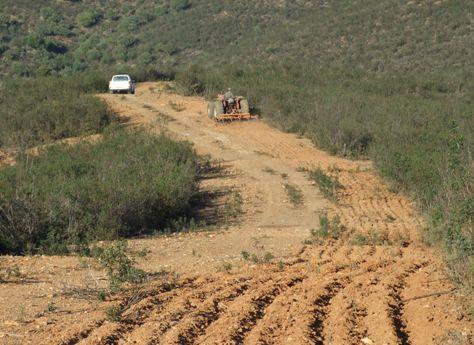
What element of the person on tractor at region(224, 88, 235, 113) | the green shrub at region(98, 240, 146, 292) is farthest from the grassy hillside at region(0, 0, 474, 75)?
the green shrub at region(98, 240, 146, 292)

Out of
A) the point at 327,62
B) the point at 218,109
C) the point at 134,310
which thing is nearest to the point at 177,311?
the point at 134,310

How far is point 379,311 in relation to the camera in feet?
24.0

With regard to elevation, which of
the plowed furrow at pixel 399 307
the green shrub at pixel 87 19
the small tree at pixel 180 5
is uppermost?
the small tree at pixel 180 5

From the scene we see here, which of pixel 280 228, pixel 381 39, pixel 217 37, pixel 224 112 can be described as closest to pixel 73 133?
pixel 224 112

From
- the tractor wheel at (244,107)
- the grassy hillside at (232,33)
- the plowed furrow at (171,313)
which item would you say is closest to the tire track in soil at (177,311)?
the plowed furrow at (171,313)

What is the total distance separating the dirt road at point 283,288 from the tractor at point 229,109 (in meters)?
11.1

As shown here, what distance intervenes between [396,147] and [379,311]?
1300cm

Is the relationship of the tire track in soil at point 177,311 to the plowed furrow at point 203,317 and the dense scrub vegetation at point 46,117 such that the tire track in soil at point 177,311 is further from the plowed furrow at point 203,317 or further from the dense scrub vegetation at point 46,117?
the dense scrub vegetation at point 46,117

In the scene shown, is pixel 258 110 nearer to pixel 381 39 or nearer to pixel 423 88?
pixel 423 88

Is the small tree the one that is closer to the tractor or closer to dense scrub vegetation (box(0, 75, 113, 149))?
dense scrub vegetation (box(0, 75, 113, 149))

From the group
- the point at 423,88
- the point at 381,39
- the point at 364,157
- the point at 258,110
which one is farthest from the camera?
the point at 381,39

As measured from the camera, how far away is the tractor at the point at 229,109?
27312 millimetres

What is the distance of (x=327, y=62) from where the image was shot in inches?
2023

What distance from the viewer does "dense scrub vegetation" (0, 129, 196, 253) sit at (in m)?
11.4
